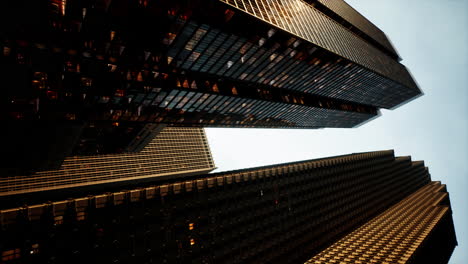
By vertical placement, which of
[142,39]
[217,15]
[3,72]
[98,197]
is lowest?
[98,197]

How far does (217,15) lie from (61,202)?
3445cm

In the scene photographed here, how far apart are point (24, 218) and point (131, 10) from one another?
27.3 metres

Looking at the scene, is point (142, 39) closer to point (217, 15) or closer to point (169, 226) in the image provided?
point (217, 15)

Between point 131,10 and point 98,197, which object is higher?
point 131,10

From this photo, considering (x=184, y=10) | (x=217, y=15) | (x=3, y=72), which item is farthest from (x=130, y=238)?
(x=217, y=15)

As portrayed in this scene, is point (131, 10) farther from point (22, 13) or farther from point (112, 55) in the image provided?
point (22, 13)

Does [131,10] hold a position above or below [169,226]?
above

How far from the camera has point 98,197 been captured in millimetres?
37500

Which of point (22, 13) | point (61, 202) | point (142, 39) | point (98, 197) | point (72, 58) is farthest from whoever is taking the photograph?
point (142, 39)

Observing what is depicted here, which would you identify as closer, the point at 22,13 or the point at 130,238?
the point at 22,13

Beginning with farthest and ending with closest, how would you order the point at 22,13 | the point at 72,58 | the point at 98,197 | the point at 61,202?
1. the point at 72,58
2. the point at 98,197
3. the point at 61,202
4. the point at 22,13

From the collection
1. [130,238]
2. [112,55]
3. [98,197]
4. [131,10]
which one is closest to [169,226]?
[130,238]

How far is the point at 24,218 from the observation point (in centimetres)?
3041

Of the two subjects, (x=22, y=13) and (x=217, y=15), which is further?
(x=217, y=15)
